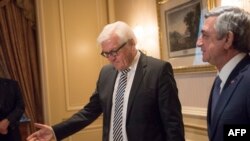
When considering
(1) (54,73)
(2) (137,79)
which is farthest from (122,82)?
(1) (54,73)

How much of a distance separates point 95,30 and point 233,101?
3239 millimetres

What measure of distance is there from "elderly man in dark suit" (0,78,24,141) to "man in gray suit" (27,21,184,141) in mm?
1412

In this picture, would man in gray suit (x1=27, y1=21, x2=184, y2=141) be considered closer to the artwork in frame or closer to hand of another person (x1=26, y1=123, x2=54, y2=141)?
hand of another person (x1=26, y1=123, x2=54, y2=141)

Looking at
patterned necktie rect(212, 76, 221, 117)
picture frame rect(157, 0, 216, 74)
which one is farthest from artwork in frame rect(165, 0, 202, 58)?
patterned necktie rect(212, 76, 221, 117)

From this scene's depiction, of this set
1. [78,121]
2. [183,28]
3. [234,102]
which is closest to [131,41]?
[78,121]

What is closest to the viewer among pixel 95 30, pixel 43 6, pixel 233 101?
pixel 233 101

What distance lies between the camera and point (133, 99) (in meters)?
1.94

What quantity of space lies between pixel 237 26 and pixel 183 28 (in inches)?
67.7

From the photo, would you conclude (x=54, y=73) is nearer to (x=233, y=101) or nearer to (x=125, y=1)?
(x=125, y=1)

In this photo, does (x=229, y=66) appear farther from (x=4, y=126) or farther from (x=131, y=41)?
(x=4, y=126)

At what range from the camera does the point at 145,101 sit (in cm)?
191

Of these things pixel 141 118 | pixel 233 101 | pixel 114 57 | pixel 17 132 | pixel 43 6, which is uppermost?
pixel 43 6

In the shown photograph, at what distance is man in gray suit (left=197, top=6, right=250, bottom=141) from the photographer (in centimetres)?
130

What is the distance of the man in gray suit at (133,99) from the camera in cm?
186
